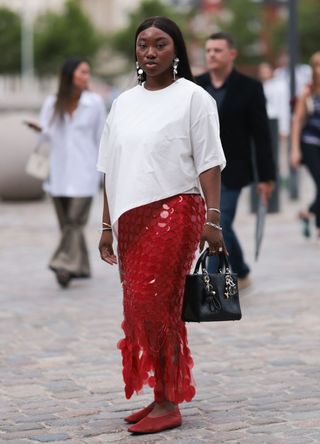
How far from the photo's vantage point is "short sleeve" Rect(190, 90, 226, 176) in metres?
5.71

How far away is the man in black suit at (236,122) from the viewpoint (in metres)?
9.41

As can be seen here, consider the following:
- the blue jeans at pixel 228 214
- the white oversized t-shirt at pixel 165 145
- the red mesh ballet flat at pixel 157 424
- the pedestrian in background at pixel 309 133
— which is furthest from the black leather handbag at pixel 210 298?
the pedestrian in background at pixel 309 133

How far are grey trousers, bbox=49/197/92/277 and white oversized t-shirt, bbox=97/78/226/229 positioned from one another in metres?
5.15

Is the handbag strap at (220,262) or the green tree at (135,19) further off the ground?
the handbag strap at (220,262)

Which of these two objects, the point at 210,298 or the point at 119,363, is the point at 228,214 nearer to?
the point at 119,363

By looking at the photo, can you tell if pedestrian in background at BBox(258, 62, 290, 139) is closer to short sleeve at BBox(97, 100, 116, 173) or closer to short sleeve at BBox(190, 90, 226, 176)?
short sleeve at BBox(97, 100, 116, 173)

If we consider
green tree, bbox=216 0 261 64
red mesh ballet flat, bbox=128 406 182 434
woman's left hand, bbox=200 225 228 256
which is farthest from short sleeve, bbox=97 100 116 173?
green tree, bbox=216 0 261 64

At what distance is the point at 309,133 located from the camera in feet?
44.8

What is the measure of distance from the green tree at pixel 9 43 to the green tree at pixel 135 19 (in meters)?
5.97

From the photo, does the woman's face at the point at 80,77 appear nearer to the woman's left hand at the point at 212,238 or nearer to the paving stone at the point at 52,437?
the woman's left hand at the point at 212,238

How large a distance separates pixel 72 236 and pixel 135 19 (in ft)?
244

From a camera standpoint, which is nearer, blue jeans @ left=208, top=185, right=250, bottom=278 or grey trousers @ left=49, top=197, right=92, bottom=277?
blue jeans @ left=208, top=185, right=250, bottom=278

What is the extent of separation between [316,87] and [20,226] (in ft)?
14.0

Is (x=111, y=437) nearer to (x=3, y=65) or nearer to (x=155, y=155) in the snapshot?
(x=155, y=155)
